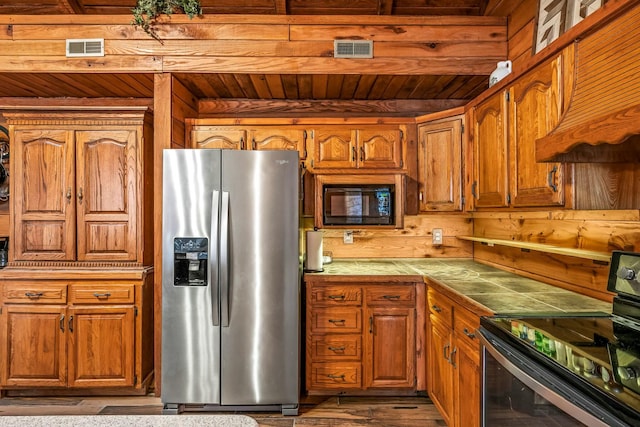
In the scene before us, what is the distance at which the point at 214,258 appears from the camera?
2.42 meters

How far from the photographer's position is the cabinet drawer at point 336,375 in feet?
8.70

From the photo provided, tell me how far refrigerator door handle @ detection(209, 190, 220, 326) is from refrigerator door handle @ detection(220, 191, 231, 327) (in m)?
0.03

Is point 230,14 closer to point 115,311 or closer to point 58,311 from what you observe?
point 115,311

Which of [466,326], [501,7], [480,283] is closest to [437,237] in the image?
[480,283]

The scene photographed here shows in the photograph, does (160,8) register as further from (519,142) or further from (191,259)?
(519,142)

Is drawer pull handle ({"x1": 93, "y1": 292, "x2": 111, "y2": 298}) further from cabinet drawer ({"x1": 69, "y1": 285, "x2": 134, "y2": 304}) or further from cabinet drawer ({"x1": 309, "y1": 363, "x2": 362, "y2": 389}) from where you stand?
cabinet drawer ({"x1": 309, "y1": 363, "x2": 362, "y2": 389})

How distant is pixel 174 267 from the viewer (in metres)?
2.46

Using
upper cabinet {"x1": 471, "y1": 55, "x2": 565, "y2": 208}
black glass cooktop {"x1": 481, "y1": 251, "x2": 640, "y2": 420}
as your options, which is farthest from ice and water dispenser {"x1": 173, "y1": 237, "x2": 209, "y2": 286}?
upper cabinet {"x1": 471, "y1": 55, "x2": 565, "y2": 208}

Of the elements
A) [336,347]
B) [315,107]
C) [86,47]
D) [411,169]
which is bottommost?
[336,347]

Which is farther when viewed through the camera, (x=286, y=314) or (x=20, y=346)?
(x=20, y=346)

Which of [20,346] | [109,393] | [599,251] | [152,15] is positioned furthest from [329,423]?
[152,15]

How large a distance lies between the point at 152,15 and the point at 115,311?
205 cm

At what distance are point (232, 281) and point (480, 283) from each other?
1.57m

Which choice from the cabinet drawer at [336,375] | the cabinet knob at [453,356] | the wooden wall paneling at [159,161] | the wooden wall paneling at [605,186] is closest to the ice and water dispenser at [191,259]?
the wooden wall paneling at [159,161]
